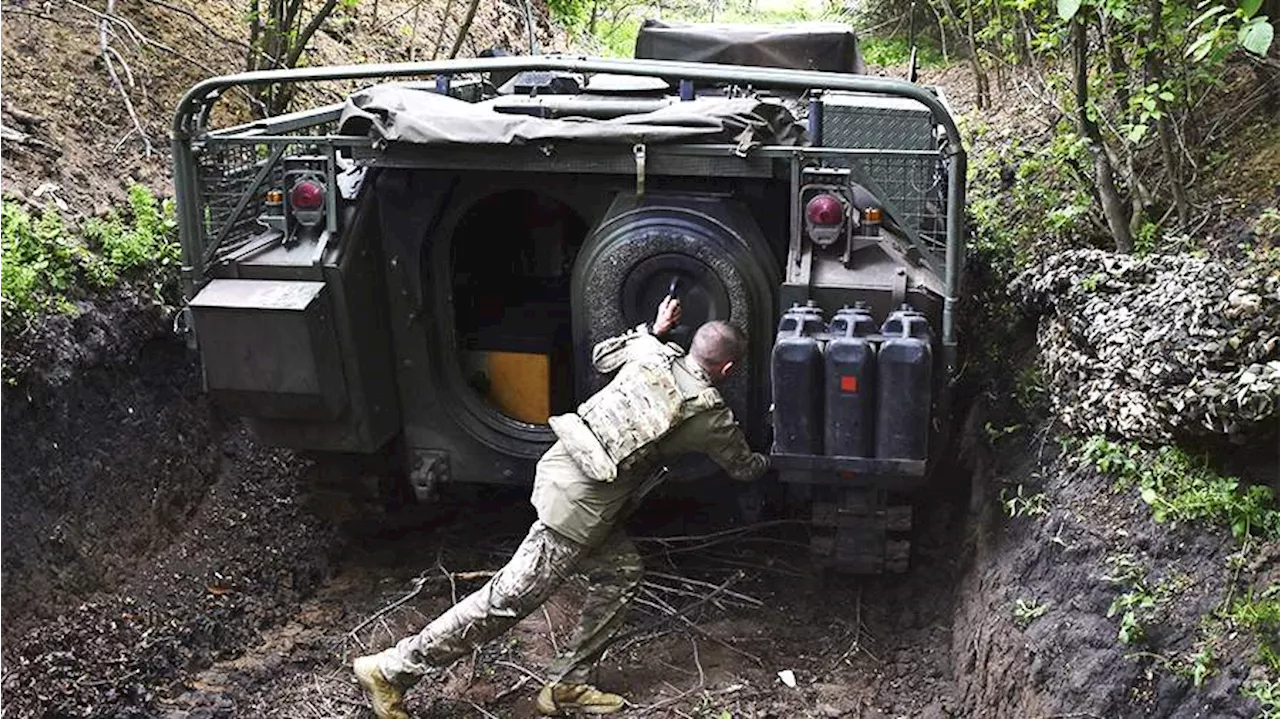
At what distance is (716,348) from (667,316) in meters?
0.32

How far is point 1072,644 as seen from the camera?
149 inches

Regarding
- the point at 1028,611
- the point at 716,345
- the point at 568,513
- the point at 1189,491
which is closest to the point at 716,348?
the point at 716,345

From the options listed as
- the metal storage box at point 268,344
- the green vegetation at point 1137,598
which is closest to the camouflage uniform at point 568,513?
the metal storage box at point 268,344

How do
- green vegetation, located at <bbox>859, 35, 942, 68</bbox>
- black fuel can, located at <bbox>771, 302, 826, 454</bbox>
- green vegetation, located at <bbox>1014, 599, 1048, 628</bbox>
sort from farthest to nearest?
→ green vegetation, located at <bbox>859, 35, 942, 68</bbox>, black fuel can, located at <bbox>771, 302, 826, 454</bbox>, green vegetation, located at <bbox>1014, 599, 1048, 628</bbox>

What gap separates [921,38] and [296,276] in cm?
1335

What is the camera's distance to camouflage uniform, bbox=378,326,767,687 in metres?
4.60

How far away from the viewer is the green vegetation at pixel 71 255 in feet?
17.1

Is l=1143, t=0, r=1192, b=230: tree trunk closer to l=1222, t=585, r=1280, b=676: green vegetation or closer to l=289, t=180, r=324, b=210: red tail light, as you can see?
l=1222, t=585, r=1280, b=676: green vegetation

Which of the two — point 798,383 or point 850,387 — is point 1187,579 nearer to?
point 850,387

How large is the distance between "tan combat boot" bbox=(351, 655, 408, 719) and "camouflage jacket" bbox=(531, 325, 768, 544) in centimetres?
81

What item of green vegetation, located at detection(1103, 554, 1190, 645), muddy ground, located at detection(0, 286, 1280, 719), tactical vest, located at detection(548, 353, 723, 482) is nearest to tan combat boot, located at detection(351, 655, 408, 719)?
muddy ground, located at detection(0, 286, 1280, 719)

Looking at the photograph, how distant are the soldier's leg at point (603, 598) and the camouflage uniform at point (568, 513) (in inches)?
2.8

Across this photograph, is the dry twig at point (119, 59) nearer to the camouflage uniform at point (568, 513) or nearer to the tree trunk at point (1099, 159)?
the camouflage uniform at point (568, 513)

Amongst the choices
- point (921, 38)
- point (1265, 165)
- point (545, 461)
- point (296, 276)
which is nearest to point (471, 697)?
point (545, 461)
